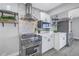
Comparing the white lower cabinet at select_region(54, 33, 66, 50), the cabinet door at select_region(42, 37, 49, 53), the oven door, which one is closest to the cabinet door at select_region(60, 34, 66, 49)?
the white lower cabinet at select_region(54, 33, 66, 50)

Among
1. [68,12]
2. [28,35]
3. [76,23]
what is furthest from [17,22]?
[76,23]

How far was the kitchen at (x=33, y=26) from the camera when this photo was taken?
129cm

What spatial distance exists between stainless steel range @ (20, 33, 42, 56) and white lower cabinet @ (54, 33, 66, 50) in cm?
40

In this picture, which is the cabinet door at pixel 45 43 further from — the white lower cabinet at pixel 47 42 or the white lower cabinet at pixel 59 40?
the white lower cabinet at pixel 59 40

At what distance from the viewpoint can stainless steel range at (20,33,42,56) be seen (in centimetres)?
141

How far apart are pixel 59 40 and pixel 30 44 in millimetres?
726

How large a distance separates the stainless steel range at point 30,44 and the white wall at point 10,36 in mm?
106

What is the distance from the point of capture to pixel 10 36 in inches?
53.0

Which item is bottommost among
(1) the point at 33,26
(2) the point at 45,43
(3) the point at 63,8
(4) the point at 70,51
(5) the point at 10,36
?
(4) the point at 70,51

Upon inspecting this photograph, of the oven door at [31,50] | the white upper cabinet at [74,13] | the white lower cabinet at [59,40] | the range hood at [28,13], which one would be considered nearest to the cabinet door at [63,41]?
the white lower cabinet at [59,40]

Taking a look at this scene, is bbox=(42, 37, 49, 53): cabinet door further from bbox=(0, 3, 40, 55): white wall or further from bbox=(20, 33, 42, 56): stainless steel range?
bbox=(0, 3, 40, 55): white wall

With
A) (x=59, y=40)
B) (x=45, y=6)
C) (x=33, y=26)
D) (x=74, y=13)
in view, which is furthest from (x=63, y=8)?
(x=59, y=40)

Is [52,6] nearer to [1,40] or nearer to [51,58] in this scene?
[51,58]

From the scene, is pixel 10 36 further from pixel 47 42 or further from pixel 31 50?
pixel 47 42
